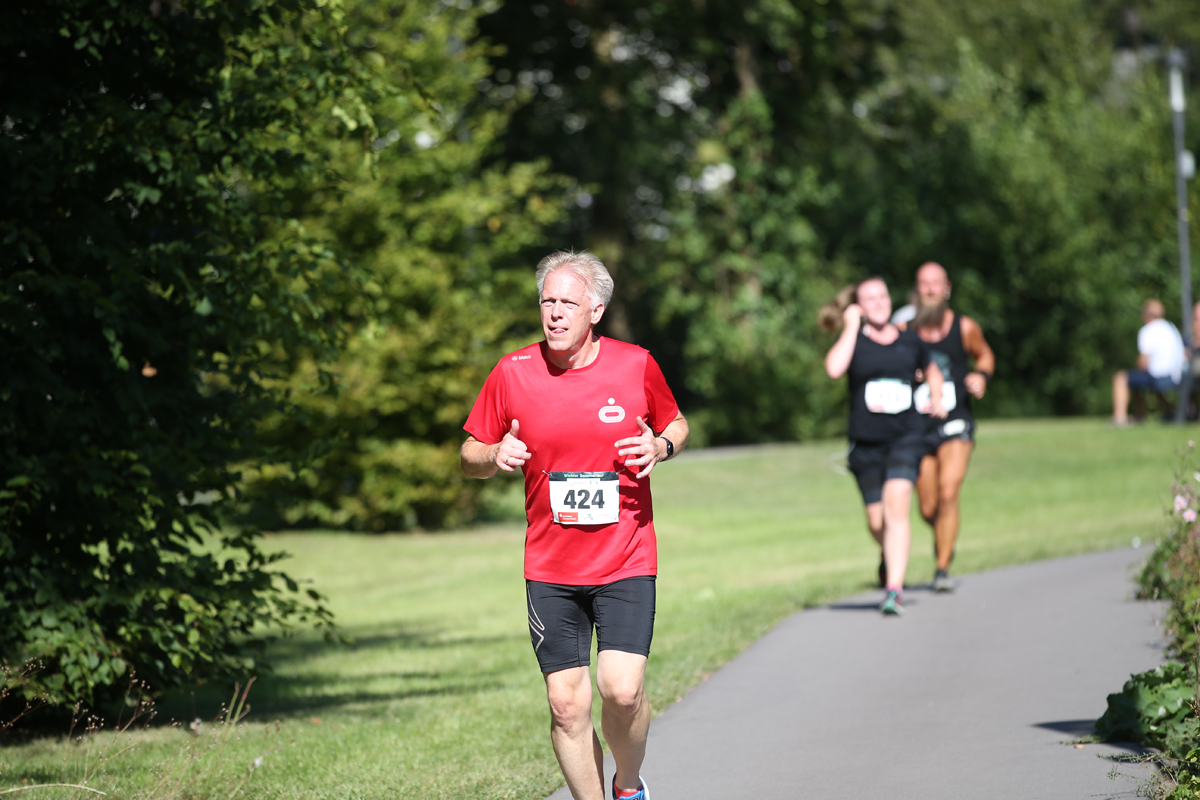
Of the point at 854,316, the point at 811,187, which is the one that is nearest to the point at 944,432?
the point at 854,316

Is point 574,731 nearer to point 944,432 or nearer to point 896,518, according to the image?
point 896,518

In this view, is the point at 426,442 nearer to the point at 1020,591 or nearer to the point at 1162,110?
the point at 1020,591

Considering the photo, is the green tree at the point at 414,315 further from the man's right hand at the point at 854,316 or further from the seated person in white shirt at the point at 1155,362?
the seated person in white shirt at the point at 1155,362

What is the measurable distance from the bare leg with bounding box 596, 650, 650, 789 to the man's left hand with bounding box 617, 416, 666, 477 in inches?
25.4

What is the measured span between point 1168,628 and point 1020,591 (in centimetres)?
237

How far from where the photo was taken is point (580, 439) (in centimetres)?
464

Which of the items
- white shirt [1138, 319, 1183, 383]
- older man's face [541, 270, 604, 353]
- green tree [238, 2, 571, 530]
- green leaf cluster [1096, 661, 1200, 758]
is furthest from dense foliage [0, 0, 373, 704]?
white shirt [1138, 319, 1183, 383]

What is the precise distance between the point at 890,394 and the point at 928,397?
1.37 ft

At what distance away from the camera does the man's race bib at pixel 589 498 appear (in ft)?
15.1

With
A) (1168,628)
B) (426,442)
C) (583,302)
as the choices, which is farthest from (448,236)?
(583,302)

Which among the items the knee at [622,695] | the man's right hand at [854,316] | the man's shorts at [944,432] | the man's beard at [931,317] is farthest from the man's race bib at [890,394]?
the knee at [622,695]

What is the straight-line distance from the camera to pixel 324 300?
742 cm

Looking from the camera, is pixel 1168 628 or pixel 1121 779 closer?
pixel 1121 779

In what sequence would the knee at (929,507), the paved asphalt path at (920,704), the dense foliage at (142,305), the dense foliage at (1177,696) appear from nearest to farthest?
the dense foliage at (1177,696) < the paved asphalt path at (920,704) < the dense foliage at (142,305) < the knee at (929,507)
